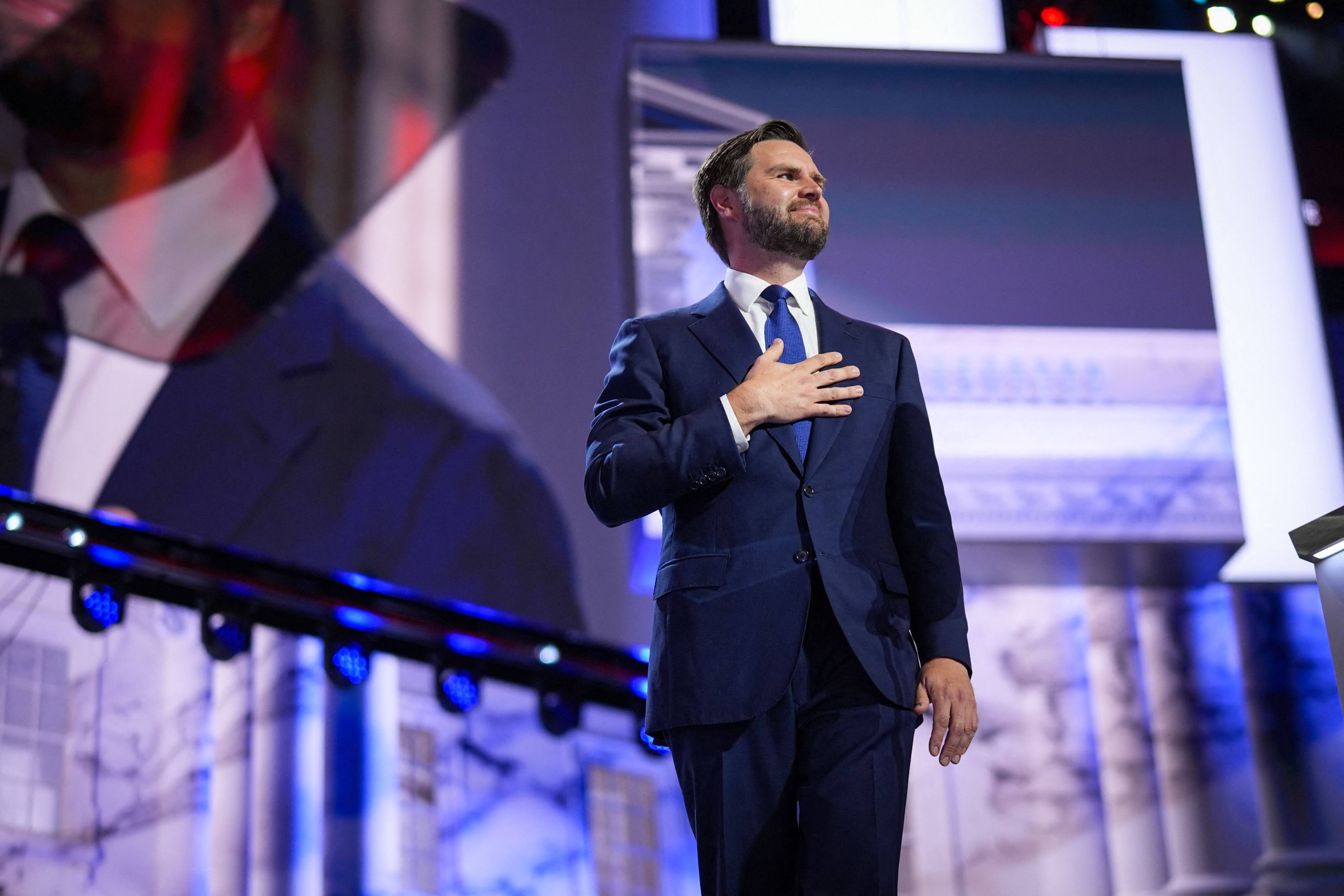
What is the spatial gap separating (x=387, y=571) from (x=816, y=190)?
7.22ft

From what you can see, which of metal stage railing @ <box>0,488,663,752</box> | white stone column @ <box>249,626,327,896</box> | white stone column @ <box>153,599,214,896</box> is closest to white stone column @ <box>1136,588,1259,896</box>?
metal stage railing @ <box>0,488,663,752</box>

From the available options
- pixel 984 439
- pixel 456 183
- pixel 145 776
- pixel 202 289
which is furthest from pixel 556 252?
pixel 145 776

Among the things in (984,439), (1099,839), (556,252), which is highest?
(556,252)

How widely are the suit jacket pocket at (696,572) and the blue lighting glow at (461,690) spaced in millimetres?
2687

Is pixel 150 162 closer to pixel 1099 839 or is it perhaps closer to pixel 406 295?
pixel 406 295

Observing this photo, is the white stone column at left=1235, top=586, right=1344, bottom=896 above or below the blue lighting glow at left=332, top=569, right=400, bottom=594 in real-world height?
below

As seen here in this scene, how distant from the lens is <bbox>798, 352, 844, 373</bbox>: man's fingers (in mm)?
1861

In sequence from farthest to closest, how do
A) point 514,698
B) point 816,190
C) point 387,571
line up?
point 514,698, point 387,571, point 816,190

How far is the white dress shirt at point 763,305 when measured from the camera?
78.9 inches

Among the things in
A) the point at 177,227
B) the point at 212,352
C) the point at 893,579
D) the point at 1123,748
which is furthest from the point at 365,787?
the point at 893,579

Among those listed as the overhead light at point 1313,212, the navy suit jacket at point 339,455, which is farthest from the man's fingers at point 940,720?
the overhead light at point 1313,212

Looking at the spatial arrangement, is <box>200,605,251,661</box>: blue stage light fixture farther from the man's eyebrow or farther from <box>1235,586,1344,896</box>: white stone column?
<box>1235,586,1344,896</box>: white stone column

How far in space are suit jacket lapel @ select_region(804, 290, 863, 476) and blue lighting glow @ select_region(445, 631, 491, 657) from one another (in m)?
2.50

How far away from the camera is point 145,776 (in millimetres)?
4242
